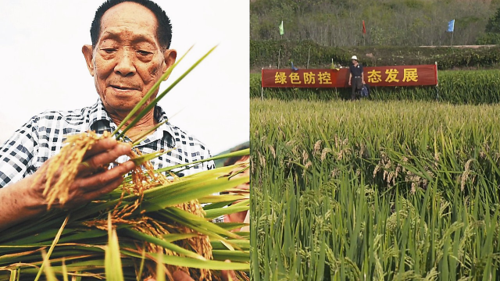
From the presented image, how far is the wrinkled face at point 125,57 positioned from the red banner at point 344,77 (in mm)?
9176

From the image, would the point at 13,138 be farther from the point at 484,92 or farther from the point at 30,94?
the point at 484,92

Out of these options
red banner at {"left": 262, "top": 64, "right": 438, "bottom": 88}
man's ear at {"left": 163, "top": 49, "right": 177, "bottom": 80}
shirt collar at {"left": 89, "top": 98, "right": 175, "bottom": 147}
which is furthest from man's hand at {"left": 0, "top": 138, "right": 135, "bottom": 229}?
red banner at {"left": 262, "top": 64, "right": 438, "bottom": 88}

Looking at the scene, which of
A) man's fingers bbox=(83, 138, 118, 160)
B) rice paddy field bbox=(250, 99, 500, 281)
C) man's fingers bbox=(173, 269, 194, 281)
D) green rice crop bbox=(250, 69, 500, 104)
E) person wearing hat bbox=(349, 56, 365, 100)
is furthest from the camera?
green rice crop bbox=(250, 69, 500, 104)

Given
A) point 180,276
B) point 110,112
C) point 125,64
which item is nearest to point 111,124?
point 110,112

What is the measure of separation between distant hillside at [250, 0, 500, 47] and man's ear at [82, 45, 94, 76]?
69.9 feet

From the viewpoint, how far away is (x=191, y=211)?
108 cm

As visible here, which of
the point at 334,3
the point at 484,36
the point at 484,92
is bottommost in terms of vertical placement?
the point at 484,92

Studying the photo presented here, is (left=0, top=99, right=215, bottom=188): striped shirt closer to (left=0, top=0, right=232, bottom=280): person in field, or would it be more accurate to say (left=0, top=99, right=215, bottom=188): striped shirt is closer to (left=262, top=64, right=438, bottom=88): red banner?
(left=0, top=0, right=232, bottom=280): person in field

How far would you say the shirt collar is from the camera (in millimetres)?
1102

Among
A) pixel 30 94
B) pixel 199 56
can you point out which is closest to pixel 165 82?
pixel 199 56

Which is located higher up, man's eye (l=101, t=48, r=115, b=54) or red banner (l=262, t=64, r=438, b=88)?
man's eye (l=101, t=48, r=115, b=54)

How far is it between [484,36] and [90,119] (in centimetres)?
2470

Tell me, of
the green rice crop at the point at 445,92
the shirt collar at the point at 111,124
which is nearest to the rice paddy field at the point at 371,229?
the shirt collar at the point at 111,124

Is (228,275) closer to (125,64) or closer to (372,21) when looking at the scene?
(125,64)
